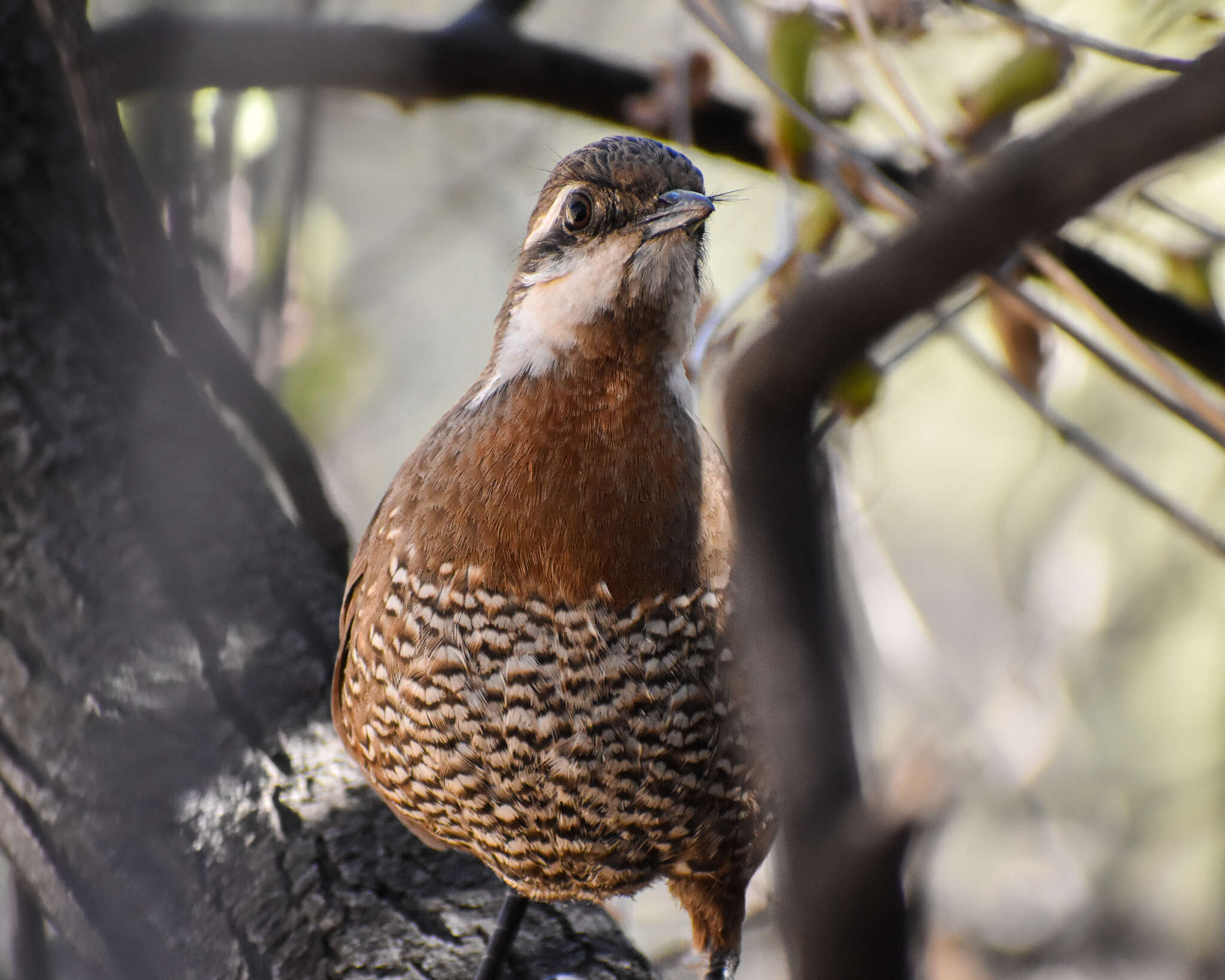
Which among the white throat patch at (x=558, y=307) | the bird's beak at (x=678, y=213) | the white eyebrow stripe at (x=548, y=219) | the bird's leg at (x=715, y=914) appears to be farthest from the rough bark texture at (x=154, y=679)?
the bird's beak at (x=678, y=213)

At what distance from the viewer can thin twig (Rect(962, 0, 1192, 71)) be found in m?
1.96

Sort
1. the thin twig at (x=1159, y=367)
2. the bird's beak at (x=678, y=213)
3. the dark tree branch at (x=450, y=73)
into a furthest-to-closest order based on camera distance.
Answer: the dark tree branch at (x=450, y=73), the bird's beak at (x=678, y=213), the thin twig at (x=1159, y=367)

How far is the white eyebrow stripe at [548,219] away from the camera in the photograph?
2.47 meters

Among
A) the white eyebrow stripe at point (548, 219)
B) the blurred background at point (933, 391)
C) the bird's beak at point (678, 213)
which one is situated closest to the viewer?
the bird's beak at point (678, 213)

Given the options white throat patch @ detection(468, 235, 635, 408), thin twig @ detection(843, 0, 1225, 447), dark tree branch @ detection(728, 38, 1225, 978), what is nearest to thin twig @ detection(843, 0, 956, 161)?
thin twig @ detection(843, 0, 1225, 447)

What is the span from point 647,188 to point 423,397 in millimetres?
4844

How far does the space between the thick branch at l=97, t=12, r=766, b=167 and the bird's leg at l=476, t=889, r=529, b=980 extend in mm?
2378

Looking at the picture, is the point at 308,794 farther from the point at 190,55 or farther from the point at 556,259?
the point at 190,55

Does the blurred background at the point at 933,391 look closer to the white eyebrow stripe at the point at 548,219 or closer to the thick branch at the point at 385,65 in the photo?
the thick branch at the point at 385,65

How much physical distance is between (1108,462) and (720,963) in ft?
4.68

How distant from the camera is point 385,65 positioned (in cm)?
346

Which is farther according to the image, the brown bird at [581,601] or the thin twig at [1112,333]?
the brown bird at [581,601]

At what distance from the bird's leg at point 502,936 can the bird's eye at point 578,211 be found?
1.50 meters

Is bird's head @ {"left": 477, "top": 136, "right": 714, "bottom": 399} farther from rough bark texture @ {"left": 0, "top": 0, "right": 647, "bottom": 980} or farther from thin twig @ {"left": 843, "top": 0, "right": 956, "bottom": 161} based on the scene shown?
rough bark texture @ {"left": 0, "top": 0, "right": 647, "bottom": 980}
